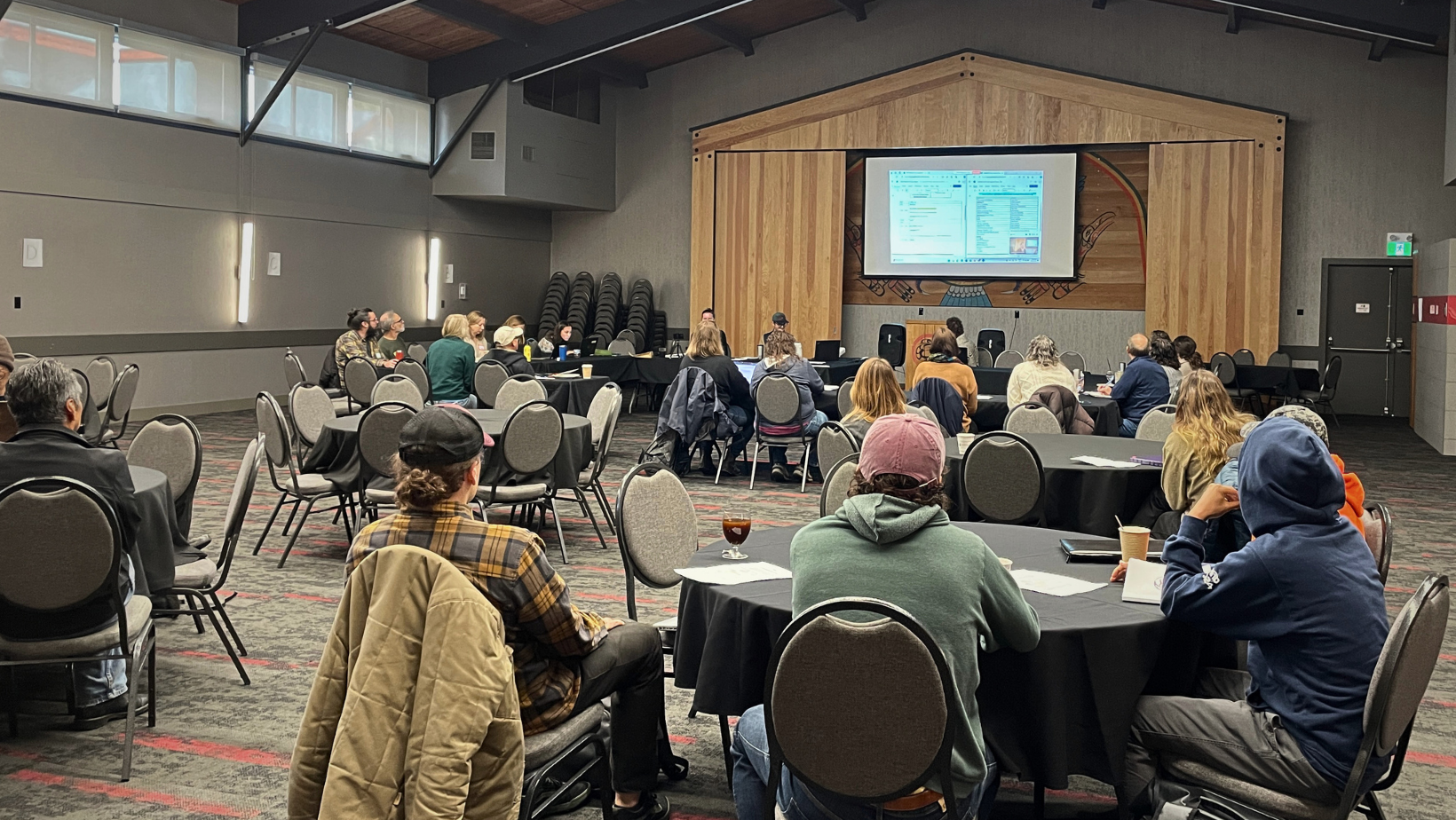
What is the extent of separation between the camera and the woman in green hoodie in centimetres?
242

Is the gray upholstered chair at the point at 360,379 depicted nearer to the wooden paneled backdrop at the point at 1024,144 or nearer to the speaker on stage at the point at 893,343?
the speaker on stage at the point at 893,343

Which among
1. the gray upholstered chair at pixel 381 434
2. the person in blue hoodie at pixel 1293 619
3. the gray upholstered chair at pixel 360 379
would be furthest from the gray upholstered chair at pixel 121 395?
the person in blue hoodie at pixel 1293 619

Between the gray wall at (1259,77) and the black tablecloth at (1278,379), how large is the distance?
211cm

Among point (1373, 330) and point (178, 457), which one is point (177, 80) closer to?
point (178, 457)

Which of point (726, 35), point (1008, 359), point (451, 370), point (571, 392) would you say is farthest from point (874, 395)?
point (726, 35)

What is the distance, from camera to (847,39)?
1788 cm

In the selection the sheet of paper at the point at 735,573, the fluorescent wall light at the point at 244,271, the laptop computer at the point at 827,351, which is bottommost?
the sheet of paper at the point at 735,573

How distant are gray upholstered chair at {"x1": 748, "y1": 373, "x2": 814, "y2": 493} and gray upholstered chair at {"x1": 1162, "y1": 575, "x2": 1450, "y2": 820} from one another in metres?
6.50

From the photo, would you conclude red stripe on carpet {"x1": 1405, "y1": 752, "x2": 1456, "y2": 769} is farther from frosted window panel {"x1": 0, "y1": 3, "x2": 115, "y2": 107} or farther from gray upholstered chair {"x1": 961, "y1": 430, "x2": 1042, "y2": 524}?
frosted window panel {"x1": 0, "y1": 3, "x2": 115, "y2": 107}

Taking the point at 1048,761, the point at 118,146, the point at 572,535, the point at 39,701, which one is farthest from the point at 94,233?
the point at 1048,761

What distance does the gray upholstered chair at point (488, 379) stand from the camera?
9.92 meters

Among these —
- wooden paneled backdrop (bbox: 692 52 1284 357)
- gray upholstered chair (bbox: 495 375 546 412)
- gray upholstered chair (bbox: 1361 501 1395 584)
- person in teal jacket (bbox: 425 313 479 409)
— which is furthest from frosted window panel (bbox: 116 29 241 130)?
gray upholstered chair (bbox: 1361 501 1395 584)

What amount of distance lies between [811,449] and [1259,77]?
32.6ft

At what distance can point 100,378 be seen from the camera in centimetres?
960
